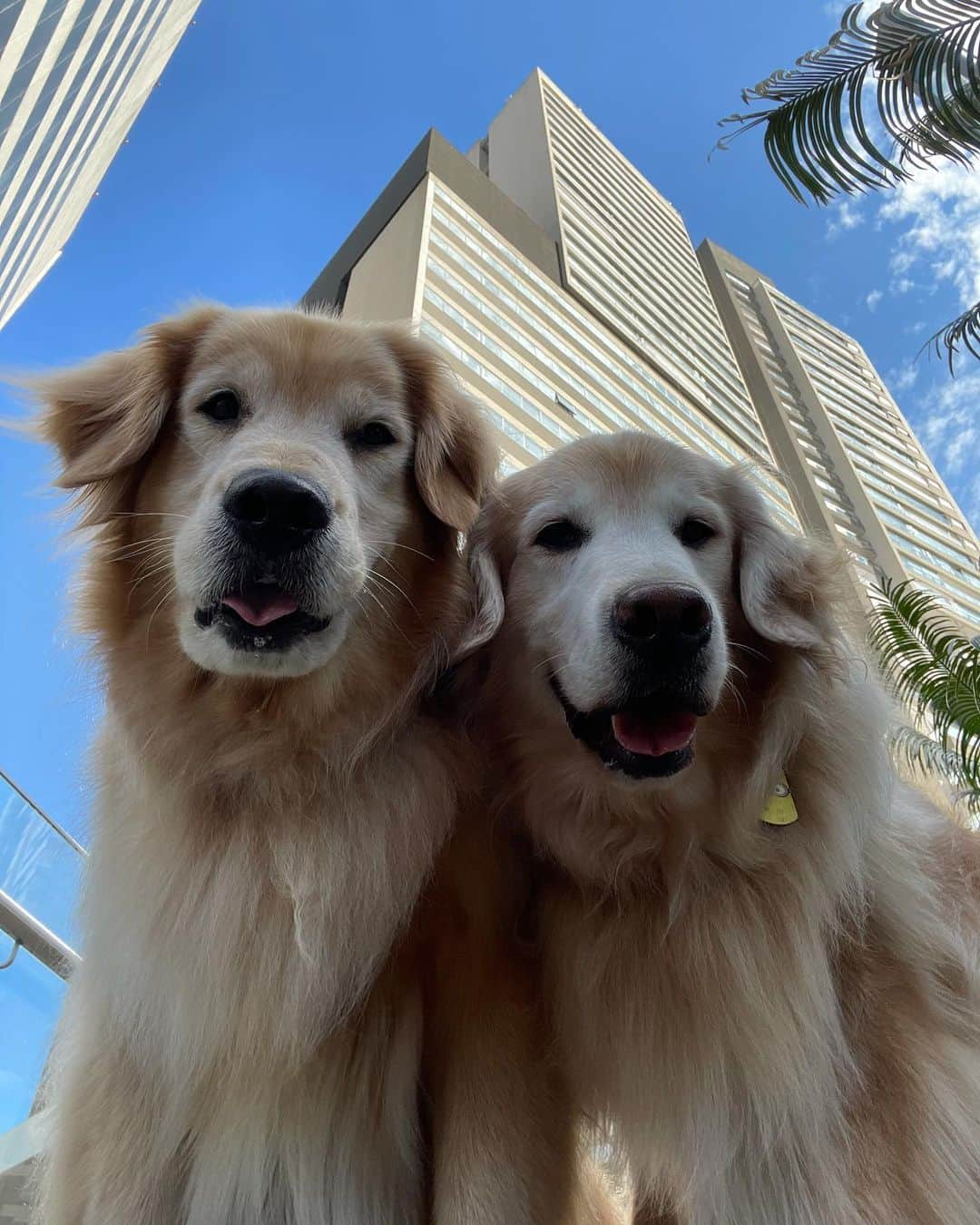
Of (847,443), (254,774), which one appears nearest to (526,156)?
(847,443)

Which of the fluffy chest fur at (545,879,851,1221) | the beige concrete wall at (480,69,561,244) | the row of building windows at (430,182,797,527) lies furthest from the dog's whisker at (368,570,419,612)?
the beige concrete wall at (480,69,561,244)

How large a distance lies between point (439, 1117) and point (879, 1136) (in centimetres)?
76

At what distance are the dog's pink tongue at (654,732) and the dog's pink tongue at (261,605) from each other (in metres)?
0.66

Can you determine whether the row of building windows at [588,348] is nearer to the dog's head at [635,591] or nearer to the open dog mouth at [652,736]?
the dog's head at [635,591]

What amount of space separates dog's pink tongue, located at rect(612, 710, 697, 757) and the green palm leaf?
4.60 m

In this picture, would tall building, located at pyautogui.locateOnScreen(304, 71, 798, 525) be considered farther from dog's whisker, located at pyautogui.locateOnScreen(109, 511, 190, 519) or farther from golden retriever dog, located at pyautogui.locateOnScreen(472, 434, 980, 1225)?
dog's whisker, located at pyautogui.locateOnScreen(109, 511, 190, 519)

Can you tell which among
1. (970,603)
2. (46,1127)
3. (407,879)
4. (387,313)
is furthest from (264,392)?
(970,603)

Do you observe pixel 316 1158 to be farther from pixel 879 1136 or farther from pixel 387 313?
pixel 387 313

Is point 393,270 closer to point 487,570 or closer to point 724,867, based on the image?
point 487,570

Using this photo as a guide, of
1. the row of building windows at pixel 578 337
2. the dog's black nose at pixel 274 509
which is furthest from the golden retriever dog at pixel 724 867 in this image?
the row of building windows at pixel 578 337

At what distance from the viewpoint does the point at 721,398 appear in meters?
29.6

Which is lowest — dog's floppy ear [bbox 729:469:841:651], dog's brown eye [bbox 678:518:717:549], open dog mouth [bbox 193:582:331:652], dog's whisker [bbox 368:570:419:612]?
open dog mouth [bbox 193:582:331:652]

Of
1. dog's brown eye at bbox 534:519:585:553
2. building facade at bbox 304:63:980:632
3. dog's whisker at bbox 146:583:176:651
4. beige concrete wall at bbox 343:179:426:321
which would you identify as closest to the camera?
dog's whisker at bbox 146:583:176:651

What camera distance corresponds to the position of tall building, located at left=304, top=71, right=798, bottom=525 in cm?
1656
